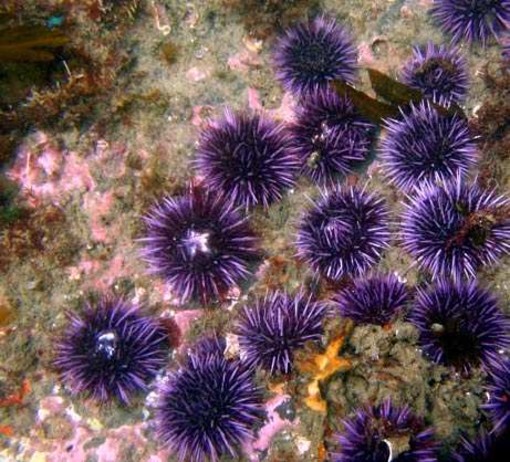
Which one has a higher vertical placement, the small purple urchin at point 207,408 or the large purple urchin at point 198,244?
the large purple urchin at point 198,244

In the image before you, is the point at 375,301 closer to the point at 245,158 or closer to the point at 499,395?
the point at 499,395

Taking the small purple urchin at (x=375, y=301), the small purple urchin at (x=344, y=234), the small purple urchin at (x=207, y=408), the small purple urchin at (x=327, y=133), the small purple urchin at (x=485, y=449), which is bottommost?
the small purple urchin at (x=207, y=408)

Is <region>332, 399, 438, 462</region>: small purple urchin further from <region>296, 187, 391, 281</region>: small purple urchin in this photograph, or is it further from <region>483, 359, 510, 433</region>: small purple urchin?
<region>296, 187, 391, 281</region>: small purple urchin

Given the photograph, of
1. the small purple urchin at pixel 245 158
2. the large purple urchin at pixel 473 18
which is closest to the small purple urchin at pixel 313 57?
the small purple urchin at pixel 245 158

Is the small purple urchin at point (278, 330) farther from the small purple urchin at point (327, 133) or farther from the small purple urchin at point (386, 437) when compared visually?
the small purple urchin at point (327, 133)

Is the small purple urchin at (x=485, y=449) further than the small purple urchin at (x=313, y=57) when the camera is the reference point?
No

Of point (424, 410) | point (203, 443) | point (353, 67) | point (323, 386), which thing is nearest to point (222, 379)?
point (203, 443)

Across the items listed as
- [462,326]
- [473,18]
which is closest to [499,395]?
[462,326]
